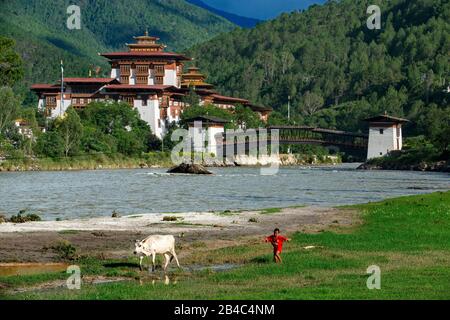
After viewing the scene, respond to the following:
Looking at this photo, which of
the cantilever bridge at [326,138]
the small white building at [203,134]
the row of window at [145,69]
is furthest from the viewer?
the row of window at [145,69]

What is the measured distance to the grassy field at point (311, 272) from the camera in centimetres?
2392

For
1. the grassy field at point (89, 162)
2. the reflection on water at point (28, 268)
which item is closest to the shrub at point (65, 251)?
the reflection on water at point (28, 268)

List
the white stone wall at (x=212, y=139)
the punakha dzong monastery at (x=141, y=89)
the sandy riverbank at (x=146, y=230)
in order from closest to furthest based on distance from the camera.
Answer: the sandy riverbank at (x=146, y=230) < the white stone wall at (x=212, y=139) < the punakha dzong monastery at (x=141, y=89)

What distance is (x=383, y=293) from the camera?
23453mm

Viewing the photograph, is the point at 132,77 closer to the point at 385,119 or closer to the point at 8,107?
the point at 385,119

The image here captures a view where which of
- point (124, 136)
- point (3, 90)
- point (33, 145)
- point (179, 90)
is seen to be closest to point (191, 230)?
point (3, 90)

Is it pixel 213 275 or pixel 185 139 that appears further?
pixel 185 139

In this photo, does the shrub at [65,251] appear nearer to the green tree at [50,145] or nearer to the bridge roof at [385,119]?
the green tree at [50,145]

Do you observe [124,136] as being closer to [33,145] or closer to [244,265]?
[33,145]

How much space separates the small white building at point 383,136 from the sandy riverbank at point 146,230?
11767 cm

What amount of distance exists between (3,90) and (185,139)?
5305 centimetres

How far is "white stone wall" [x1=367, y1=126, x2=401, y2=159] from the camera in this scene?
169 metres

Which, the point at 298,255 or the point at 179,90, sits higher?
the point at 179,90
